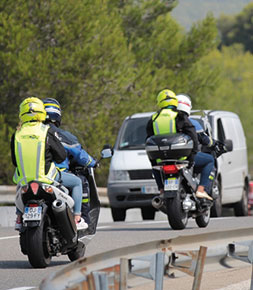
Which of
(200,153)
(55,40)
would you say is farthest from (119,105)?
(200,153)

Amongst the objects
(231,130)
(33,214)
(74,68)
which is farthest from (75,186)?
(74,68)

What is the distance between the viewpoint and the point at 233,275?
7785 millimetres

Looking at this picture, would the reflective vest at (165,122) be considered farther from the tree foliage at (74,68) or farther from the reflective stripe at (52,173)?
the tree foliage at (74,68)

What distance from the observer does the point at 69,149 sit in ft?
30.9

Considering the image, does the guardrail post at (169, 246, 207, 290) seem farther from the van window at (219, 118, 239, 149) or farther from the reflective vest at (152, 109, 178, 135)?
the van window at (219, 118, 239, 149)

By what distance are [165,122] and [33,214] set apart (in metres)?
4.24

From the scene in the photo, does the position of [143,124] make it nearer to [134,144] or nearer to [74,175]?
[134,144]

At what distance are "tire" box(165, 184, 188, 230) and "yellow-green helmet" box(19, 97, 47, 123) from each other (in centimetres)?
362

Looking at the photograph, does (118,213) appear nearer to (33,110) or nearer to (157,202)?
(157,202)

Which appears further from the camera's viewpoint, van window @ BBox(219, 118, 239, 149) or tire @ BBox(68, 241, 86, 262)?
van window @ BBox(219, 118, 239, 149)

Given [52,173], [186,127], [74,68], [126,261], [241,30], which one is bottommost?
[126,261]

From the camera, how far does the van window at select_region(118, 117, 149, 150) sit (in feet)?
57.7

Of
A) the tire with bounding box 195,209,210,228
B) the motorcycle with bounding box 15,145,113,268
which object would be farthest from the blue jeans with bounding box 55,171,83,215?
the tire with bounding box 195,209,210,228

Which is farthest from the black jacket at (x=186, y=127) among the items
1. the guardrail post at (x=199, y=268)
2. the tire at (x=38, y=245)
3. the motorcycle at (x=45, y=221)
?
the guardrail post at (x=199, y=268)
